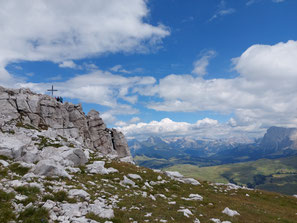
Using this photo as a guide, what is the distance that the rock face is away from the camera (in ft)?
138

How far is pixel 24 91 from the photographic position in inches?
2178

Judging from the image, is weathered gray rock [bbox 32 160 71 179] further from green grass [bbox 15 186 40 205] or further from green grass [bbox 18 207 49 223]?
green grass [bbox 18 207 49 223]

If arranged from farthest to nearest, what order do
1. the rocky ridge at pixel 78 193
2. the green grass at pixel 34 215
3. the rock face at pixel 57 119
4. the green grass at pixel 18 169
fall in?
the rock face at pixel 57 119
the green grass at pixel 18 169
the rocky ridge at pixel 78 193
the green grass at pixel 34 215

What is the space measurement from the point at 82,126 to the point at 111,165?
1555 inches

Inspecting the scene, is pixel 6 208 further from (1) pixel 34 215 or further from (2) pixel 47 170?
(2) pixel 47 170

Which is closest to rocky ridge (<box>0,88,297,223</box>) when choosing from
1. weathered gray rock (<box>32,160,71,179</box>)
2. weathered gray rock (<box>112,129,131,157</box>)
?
weathered gray rock (<box>32,160,71,179</box>)

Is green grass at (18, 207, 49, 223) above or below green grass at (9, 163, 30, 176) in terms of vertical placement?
below

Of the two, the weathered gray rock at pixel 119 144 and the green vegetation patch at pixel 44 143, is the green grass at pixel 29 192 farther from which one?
the weathered gray rock at pixel 119 144

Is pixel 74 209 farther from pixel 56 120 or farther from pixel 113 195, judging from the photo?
pixel 56 120

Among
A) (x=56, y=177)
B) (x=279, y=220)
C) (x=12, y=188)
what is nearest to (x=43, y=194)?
(x=12, y=188)

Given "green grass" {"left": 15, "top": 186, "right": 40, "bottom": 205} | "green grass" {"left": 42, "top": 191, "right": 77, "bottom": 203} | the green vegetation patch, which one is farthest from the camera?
the green vegetation patch

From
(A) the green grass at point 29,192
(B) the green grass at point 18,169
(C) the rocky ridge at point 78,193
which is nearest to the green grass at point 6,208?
(C) the rocky ridge at point 78,193

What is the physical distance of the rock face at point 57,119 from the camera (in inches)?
1651

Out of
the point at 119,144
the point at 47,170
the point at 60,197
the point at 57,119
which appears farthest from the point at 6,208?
the point at 119,144
